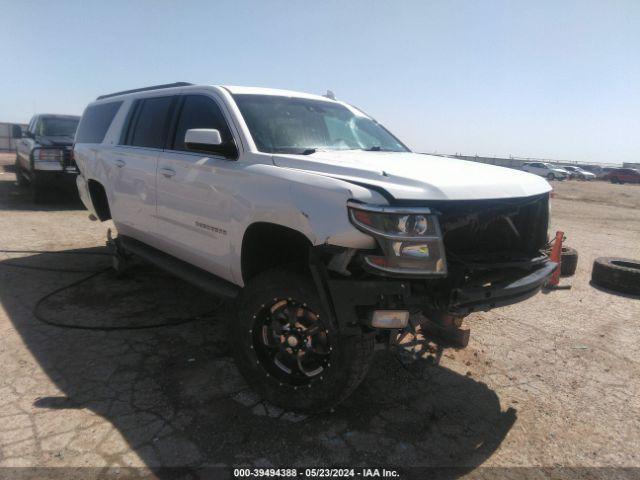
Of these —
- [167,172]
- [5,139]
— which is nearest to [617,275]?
[167,172]

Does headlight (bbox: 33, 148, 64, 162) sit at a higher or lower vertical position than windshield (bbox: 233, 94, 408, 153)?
lower

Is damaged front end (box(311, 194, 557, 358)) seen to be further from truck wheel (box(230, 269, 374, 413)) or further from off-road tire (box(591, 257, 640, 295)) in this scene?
Answer: off-road tire (box(591, 257, 640, 295))

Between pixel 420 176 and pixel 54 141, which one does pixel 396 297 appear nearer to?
pixel 420 176

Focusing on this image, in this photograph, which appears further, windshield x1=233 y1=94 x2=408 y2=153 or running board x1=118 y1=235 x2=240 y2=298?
running board x1=118 y1=235 x2=240 y2=298

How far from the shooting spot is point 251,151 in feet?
10.7

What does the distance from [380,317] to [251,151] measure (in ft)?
4.97

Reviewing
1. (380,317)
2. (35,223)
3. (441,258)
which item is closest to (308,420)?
(380,317)

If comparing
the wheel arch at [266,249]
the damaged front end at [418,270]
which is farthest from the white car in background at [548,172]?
the wheel arch at [266,249]

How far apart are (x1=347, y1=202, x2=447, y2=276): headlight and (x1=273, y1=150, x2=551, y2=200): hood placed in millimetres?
114

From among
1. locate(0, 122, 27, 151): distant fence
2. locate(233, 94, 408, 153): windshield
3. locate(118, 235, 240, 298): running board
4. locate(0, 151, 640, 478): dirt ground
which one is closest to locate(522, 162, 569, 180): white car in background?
locate(0, 122, 27, 151): distant fence

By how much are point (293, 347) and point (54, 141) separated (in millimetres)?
9579

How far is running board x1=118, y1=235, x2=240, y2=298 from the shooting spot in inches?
142

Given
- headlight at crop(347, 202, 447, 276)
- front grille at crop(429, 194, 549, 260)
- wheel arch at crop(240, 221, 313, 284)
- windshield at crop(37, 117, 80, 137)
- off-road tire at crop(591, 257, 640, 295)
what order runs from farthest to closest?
windshield at crop(37, 117, 80, 137) → off-road tire at crop(591, 257, 640, 295) → wheel arch at crop(240, 221, 313, 284) → front grille at crop(429, 194, 549, 260) → headlight at crop(347, 202, 447, 276)

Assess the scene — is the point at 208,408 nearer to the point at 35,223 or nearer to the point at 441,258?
the point at 441,258
